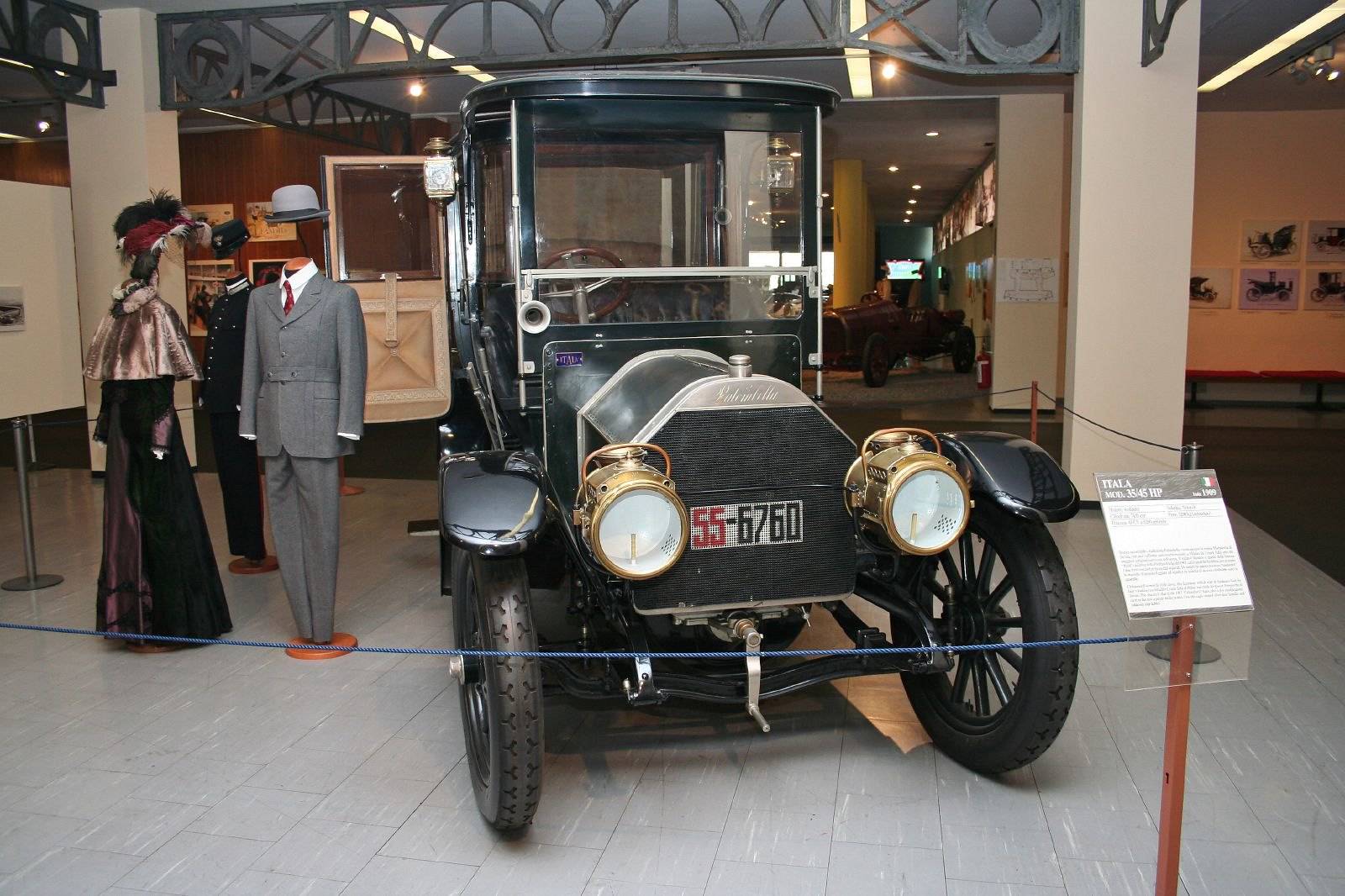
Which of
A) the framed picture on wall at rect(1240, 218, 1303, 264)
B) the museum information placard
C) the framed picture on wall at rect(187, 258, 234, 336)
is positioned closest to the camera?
the museum information placard

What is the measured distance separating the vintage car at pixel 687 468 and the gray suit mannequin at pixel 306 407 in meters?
0.49

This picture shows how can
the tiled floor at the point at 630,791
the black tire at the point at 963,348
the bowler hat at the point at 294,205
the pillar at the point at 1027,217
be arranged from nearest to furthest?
1. the tiled floor at the point at 630,791
2. the bowler hat at the point at 294,205
3. the pillar at the point at 1027,217
4. the black tire at the point at 963,348

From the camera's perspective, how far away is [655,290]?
11.6ft

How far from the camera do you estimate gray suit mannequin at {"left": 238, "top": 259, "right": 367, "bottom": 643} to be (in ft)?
13.2

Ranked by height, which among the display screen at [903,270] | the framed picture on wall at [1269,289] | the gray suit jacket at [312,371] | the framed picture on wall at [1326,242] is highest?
the display screen at [903,270]

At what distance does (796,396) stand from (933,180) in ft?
61.4

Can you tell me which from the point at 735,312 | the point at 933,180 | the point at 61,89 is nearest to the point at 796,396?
the point at 735,312

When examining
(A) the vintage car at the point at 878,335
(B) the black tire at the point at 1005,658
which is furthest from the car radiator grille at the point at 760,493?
(A) the vintage car at the point at 878,335

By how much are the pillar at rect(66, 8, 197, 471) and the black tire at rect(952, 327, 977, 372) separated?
38.2 feet

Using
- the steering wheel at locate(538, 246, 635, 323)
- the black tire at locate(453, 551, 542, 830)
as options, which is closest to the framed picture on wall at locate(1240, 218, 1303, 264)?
the steering wheel at locate(538, 246, 635, 323)

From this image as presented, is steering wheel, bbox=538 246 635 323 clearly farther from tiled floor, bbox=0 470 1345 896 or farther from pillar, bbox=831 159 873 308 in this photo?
pillar, bbox=831 159 873 308

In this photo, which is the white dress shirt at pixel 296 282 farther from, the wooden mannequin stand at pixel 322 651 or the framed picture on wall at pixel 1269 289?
the framed picture on wall at pixel 1269 289

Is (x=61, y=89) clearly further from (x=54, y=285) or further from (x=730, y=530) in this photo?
(x=730, y=530)

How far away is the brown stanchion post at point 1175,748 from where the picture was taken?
219cm
